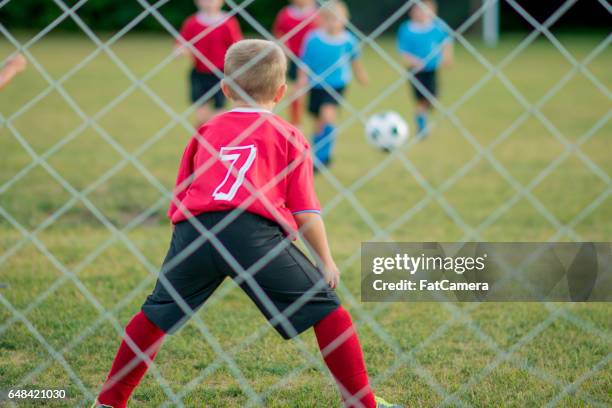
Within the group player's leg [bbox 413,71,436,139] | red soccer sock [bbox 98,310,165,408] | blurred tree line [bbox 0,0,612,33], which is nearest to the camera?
red soccer sock [bbox 98,310,165,408]

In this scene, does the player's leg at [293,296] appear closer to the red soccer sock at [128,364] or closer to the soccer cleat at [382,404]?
the soccer cleat at [382,404]

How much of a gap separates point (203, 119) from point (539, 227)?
3671 mm

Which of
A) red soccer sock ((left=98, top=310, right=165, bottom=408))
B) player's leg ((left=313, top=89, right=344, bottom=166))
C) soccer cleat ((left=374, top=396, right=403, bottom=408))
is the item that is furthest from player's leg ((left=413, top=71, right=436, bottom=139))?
red soccer sock ((left=98, top=310, right=165, bottom=408))

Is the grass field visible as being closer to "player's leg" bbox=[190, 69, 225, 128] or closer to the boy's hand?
the boy's hand

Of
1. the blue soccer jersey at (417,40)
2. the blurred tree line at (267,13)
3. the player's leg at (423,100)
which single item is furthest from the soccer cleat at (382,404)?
the blurred tree line at (267,13)

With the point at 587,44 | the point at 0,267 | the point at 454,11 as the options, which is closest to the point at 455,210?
the point at 0,267

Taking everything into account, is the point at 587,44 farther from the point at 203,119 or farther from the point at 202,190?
the point at 202,190

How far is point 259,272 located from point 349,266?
185 cm

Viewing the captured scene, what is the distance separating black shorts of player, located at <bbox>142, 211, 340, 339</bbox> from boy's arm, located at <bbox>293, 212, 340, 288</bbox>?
3 centimetres

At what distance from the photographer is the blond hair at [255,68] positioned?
206 cm

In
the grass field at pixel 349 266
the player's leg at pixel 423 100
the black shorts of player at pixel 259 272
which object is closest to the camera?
the black shorts of player at pixel 259 272

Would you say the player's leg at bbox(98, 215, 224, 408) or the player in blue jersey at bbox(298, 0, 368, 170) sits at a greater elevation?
the player's leg at bbox(98, 215, 224, 408)

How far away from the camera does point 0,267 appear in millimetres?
3639

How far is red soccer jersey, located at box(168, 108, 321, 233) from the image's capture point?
204 cm
